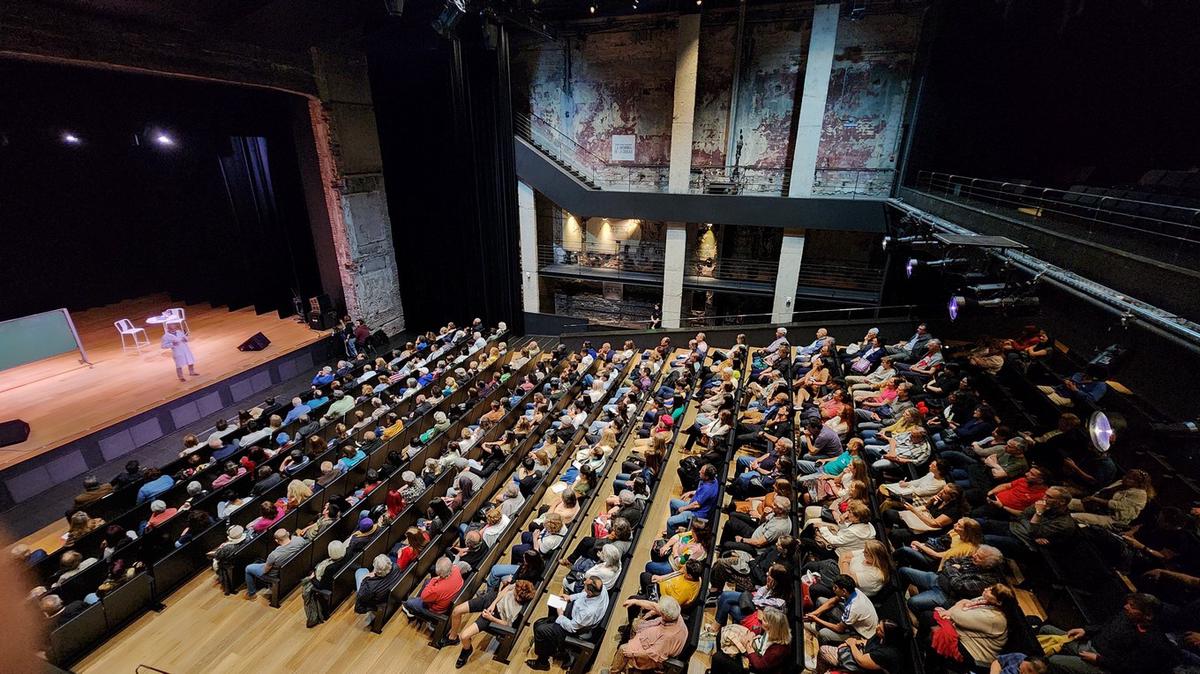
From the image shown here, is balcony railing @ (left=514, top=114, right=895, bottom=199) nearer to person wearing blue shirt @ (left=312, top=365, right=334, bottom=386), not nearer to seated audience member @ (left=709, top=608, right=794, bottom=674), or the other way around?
person wearing blue shirt @ (left=312, top=365, right=334, bottom=386)

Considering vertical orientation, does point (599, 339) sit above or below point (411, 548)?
below

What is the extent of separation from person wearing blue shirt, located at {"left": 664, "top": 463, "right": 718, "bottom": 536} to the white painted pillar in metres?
8.34

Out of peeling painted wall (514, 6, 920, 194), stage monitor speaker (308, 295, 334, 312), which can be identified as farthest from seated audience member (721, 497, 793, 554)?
stage monitor speaker (308, 295, 334, 312)

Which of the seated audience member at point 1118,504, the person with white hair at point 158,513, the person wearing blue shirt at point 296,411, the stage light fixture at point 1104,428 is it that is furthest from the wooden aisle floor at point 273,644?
the stage light fixture at point 1104,428

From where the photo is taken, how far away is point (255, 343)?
1069 centimetres

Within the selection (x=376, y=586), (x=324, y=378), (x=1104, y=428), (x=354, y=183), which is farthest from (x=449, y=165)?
A: (x=1104, y=428)

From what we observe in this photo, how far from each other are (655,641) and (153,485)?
6.46 m

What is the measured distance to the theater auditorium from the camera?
410 cm

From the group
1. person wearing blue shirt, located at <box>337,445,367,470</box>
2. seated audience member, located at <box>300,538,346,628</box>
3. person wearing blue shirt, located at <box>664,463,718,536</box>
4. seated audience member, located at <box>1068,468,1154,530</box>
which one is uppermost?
seated audience member, located at <box>1068,468,1154,530</box>

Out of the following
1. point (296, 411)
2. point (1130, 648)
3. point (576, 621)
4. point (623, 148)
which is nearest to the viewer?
point (1130, 648)

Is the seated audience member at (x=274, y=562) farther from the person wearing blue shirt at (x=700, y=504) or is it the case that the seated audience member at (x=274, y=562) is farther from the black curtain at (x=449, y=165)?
the black curtain at (x=449, y=165)

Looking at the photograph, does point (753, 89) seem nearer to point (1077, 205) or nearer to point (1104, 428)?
point (1077, 205)

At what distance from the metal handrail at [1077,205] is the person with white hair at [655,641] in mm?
4526

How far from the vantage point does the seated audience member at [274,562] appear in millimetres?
5203
